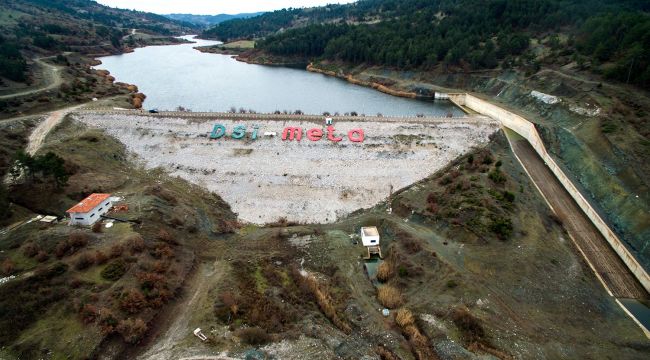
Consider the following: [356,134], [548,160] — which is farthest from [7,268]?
[548,160]

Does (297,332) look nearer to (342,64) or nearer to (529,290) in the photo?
(529,290)

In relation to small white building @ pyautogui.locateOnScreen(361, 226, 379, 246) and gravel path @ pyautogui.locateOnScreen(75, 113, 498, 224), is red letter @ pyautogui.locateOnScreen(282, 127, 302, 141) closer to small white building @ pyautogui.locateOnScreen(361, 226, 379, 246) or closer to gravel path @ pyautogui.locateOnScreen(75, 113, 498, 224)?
gravel path @ pyautogui.locateOnScreen(75, 113, 498, 224)

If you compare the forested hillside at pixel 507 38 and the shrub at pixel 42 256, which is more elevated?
the forested hillside at pixel 507 38

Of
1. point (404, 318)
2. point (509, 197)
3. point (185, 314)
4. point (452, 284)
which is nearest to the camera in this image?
point (185, 314)

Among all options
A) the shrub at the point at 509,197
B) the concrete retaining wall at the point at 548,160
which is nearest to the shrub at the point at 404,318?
the shrub at the point at 509,197

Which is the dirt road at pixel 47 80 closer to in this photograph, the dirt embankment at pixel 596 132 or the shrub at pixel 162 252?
the shrub at pixel 162 252

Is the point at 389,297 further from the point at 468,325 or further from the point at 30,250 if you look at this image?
the point at 30,250
